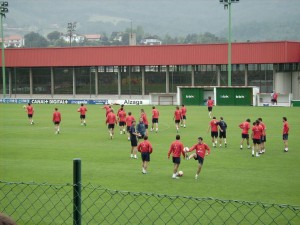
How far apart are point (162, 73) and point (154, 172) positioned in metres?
53.7

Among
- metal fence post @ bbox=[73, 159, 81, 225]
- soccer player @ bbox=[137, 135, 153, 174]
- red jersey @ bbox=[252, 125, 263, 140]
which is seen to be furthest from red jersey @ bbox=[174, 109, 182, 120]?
metal fence post @ bbox=[73, 159, 81, 225]

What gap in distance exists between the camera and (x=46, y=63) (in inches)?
3041

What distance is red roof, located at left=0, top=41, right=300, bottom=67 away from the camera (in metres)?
65.6

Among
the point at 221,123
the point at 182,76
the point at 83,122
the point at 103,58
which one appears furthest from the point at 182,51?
the point at 221,123

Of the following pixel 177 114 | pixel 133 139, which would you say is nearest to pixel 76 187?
pixel 133 139

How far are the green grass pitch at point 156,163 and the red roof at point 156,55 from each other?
24815 millimetres

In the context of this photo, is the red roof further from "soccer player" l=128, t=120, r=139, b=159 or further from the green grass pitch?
"soccer player" l=128, t=120, r=139, b=159

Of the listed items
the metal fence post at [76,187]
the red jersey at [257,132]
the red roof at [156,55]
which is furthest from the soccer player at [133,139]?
the red roof at [156,55]

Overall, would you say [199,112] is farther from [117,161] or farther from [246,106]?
[117,161]

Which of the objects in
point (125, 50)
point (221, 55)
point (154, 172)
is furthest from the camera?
point (125, 50)

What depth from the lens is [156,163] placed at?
24.5 m

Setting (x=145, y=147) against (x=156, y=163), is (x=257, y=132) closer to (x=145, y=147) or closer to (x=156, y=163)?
(x=156, y=163)

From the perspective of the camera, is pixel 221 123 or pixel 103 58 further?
pixel 103 58

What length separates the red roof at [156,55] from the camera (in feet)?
215
